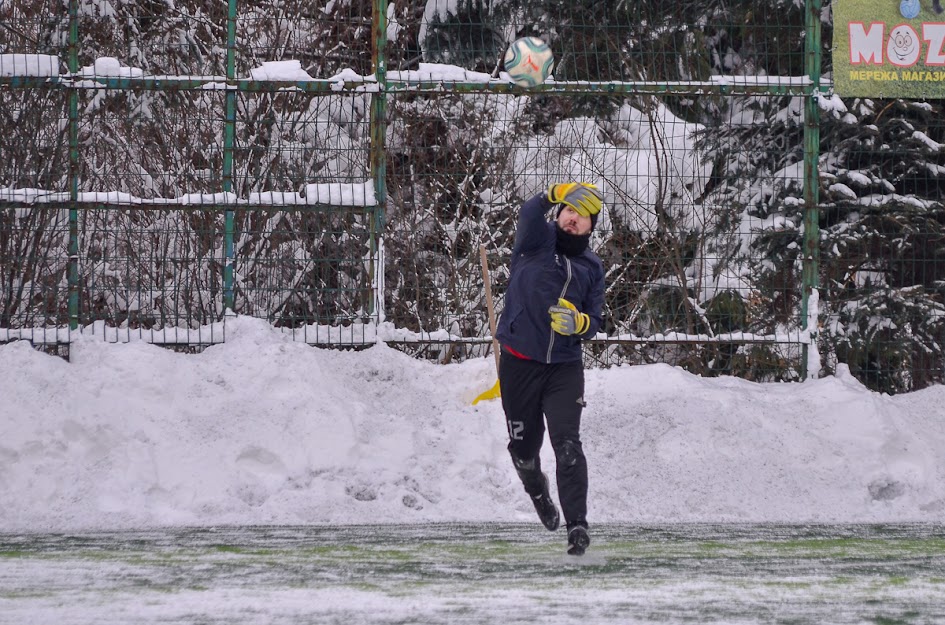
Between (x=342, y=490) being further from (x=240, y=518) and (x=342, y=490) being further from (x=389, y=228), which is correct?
(x=389, y=228)

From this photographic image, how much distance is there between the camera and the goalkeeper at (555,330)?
21.1ft

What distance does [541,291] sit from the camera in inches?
258

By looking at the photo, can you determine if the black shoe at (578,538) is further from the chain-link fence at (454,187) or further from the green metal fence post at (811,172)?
the green metal fence post at (811,172)

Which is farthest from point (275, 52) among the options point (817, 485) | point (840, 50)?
point (817, 485)

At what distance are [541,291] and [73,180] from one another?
458cm

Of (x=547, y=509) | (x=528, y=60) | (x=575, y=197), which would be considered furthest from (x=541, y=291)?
(x=528, y=60)

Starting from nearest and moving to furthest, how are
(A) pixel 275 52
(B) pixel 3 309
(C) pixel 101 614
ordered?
(C) pixel 101 614 → (B) pixel 3 309 → (A) pixel 275 52

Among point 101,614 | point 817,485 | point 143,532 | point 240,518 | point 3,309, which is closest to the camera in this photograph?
point 101,614

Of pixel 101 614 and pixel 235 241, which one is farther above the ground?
pixel 235 241

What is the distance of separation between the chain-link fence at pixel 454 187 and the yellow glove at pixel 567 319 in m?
3.20

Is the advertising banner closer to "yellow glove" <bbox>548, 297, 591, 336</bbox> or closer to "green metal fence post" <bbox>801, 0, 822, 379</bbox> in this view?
"green metal fence post" <bbox>801, 0, 822, 379</bbox>

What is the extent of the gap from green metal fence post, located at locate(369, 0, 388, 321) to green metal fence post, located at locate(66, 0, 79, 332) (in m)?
2.22

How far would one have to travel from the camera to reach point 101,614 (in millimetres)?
4848

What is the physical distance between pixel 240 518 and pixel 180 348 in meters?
2.15
